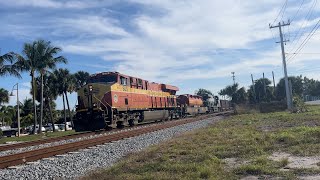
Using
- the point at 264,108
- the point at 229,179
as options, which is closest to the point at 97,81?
the point at 229,179

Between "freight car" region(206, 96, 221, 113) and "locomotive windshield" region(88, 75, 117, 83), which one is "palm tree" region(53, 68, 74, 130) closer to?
"freight car" region(206, 96, 221, 113)

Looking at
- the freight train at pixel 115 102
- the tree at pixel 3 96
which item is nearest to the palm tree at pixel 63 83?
the tree at pixel 3 96

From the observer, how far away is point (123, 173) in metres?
8.46

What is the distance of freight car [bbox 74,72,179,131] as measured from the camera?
23.8 metres

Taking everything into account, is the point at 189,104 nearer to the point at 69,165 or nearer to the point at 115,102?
the point at 115,102

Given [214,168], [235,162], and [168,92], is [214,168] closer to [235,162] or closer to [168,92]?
[235,162]

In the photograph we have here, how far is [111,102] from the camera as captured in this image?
24281 mm

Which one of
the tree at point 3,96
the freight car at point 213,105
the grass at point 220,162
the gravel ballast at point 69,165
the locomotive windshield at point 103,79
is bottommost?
the gravel ballast at point 69,165

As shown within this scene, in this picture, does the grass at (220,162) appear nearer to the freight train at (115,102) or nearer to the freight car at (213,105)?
the freight train at (115,102)

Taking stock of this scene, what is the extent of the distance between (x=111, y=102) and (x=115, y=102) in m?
0.64

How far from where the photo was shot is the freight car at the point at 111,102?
2380cm

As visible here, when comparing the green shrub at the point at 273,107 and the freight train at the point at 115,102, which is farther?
the green shrub at the point at 273,107

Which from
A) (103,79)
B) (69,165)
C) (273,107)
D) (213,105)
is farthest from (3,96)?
(69,165)

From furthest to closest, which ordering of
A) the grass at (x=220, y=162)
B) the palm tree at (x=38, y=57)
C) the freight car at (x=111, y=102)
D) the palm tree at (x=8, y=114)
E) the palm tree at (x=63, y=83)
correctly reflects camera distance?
the palm tree at (x=8, y=114), the palm tree at (x=63, y=83), the palm tree at (x=38, y=57), the freight car at (x=111, y=102), the grass at (x=220, y=162)
